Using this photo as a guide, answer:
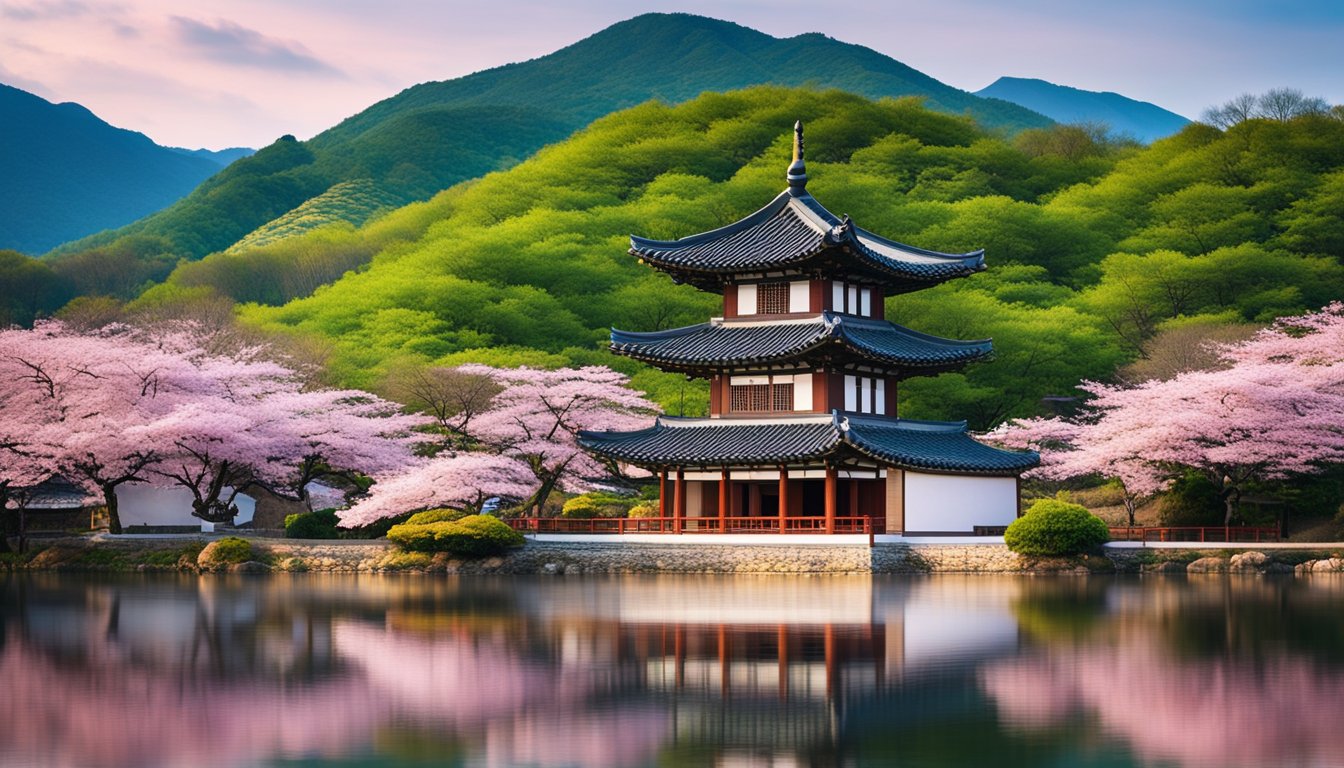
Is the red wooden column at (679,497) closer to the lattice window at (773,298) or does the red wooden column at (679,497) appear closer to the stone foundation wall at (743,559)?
the stone foundation wall at (743,559)

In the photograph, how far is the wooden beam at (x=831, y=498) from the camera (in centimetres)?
4519

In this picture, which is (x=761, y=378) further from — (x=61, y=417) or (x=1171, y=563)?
(x=61, y=417)

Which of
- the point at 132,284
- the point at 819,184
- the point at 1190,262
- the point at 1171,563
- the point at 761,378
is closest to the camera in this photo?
the point at 1171,563

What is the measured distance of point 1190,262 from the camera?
3292 inches

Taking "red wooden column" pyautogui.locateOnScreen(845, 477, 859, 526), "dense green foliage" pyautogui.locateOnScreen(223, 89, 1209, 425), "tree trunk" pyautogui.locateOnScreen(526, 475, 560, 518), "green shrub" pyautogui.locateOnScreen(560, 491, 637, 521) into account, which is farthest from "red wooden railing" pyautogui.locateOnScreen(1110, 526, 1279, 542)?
"dense green foliage" pyautogui.locateOnScreen(223, 89, 1209, 425)

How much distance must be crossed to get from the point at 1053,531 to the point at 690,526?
1166cm

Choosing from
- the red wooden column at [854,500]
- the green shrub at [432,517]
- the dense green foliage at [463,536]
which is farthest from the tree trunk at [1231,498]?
the green shrub at [432,517]

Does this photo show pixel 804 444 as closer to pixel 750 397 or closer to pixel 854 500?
pixel 854 500

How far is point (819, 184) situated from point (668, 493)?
63.1 m

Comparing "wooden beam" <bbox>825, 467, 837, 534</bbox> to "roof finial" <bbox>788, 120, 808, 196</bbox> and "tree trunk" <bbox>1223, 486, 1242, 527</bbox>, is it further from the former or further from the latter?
"tree trunk" <bbox>1223, 486, 1242, 527</bbox>

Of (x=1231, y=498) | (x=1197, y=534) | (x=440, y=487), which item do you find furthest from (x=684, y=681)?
(x=1231, y=498)

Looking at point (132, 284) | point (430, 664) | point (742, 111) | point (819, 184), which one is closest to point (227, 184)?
point (132, 284)

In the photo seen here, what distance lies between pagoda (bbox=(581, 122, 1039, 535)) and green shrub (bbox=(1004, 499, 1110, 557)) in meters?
3.93

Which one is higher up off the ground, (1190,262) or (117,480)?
(1190,262)
